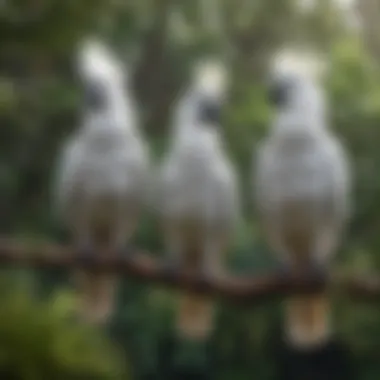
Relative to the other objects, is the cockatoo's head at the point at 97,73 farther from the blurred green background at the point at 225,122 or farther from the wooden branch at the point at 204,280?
the wooden branch at the point at 204,280

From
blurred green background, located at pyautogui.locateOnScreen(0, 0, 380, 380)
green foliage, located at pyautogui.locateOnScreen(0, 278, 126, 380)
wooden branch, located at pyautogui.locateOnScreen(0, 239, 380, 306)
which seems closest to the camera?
green foliage, located at pyautogui.locateOnScreen(0, 278, 126, 380)

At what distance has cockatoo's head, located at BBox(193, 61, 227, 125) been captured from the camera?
3.19 feet

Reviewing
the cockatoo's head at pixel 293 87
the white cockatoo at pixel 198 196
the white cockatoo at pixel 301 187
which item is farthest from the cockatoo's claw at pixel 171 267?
the cockatoo's head at pixel 293 87

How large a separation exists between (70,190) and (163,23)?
1.01 ft

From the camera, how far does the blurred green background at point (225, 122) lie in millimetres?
1108

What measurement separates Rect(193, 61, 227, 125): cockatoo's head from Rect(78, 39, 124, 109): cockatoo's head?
108 millimetres

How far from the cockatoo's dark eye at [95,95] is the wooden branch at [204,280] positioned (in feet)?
0.62

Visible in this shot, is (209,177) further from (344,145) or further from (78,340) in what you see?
(78,340)

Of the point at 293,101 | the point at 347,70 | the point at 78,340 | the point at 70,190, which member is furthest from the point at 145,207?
the point at 78,340

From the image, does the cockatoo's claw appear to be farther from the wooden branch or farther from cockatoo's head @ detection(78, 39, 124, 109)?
cockatoo's head @ detection(78, 39, 124, 109)

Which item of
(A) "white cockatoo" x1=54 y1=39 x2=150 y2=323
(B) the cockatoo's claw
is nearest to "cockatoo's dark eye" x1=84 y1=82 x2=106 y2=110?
(A) "white cockatoo" x1=54 y1=39 x2=150 y2=323

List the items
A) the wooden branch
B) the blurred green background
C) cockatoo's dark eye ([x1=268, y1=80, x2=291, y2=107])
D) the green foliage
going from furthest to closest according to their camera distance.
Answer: the blurred green background, cockatoo's dark eye ([x1=268, y1=80, x2=291, y2=107]), the wooden branch, the green foliage

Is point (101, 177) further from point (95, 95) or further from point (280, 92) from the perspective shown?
point (280, 92)

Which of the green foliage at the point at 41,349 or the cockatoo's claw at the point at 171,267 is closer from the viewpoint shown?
the green foliage at the point at 41,349
